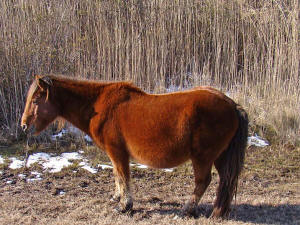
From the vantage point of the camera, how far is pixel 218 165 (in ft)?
12.0

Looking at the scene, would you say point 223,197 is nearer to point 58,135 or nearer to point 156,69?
point 58,135

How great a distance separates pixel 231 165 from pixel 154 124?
902 millimetres

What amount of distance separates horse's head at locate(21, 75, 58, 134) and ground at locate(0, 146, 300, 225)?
1012 millimetres

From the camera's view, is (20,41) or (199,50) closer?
(20,41)

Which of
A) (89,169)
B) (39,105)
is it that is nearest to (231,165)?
(39,105)

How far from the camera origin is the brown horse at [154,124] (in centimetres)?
334

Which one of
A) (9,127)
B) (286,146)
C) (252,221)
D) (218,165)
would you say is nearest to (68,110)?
(218,165)

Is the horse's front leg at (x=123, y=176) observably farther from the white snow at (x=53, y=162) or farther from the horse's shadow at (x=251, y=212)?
the white snow at (x=53, y=162)

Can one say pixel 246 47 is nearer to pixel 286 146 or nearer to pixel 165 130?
pixel 286 146

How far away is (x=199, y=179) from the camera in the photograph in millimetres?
3467

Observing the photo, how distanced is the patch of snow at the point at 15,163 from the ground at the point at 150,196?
123 millimetres

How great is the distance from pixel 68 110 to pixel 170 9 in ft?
13.9

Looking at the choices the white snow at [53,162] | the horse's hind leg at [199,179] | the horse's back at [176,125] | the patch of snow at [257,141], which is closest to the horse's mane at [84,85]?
the horse's back at [176,125]

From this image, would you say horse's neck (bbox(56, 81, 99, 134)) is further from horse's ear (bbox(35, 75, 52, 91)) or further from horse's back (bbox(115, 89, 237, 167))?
horse's back (bbox(115, 89, 237, 167))
